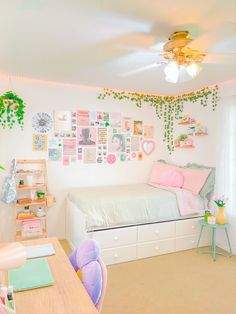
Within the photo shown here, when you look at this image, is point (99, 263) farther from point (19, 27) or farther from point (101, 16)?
point (19, 27)

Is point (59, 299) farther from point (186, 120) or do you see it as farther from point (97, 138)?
point (186, 120)

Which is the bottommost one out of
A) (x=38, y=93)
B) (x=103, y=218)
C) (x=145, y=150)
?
(x=103, y=218)

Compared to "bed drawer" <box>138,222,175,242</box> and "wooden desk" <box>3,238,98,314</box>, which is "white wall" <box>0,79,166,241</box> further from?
"wooden desk" <box>3,238,98,314</box>

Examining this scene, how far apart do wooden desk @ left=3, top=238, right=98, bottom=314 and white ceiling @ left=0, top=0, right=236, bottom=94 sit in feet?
5.27

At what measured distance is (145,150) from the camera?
4.21 metres

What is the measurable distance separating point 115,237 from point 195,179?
1.44 metres

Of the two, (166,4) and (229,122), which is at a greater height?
(166,4)

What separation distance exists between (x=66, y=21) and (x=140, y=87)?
206cm

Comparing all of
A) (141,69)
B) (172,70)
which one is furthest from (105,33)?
(141,69)

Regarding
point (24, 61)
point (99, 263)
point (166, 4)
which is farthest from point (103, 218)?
point (166, 4)

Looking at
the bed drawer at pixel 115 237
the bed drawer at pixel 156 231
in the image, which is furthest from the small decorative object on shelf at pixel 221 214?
the bed drawer at pixel 115 237

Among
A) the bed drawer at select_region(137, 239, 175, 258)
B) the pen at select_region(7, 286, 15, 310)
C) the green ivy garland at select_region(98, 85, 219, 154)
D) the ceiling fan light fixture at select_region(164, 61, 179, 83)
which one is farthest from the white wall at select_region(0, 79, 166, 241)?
the pen at select_region(7, 286, 15, 310)

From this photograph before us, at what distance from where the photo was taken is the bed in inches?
112

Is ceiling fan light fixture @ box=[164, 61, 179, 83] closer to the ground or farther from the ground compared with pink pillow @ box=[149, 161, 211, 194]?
farther from the ground
